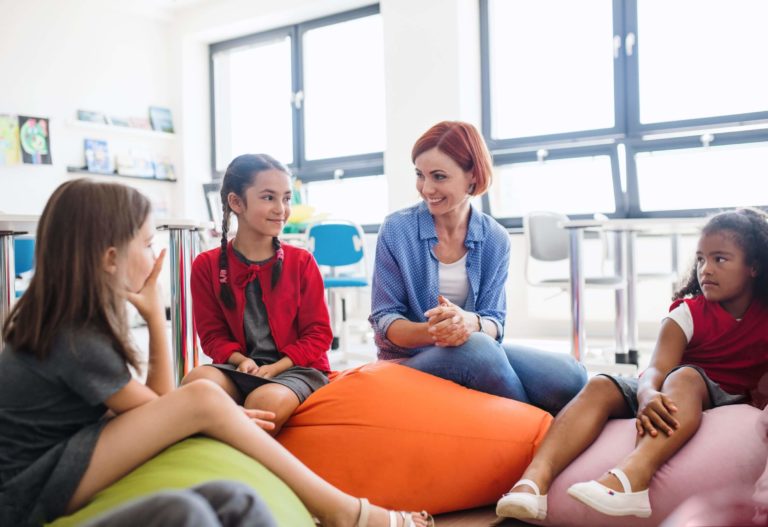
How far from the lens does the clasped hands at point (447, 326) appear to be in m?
1.75

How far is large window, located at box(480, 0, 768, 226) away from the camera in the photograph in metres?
4.66

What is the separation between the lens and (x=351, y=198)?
6.18 m

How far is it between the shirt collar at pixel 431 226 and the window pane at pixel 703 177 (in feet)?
10.4

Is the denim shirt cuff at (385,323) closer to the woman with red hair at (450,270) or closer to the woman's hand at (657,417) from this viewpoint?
the woman with red hair at (450,270)

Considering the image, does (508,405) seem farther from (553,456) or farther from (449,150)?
(449,150)

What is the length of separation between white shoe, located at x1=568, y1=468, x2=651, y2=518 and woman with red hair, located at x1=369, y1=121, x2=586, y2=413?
48 centimetres

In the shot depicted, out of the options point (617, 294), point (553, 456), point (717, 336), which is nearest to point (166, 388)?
point (553, 456)

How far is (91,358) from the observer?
1.15 metres

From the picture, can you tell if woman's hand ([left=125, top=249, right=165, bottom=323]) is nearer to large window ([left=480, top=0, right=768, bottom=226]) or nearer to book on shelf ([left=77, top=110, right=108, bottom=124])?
large window ([left=480, top=0, right=768, bottom=226])

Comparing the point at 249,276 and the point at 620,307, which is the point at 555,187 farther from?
the point at 249,276

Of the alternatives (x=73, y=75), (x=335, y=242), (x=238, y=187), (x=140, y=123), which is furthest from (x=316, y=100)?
(x=238, y=187)

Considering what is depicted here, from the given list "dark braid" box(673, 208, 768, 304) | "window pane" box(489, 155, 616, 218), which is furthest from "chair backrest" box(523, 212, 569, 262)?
"dark braid" box(673, 208, 768, 304)

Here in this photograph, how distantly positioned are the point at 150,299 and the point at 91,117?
17.8ft

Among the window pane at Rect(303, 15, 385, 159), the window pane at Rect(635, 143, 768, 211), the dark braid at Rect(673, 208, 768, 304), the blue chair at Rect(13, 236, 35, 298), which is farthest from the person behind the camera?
the window pane at Rect(303, 15, 385, 159)
